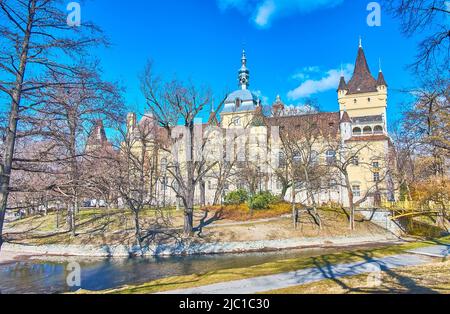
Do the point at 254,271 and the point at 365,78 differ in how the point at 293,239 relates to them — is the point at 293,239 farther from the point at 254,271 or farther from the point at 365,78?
the point at 365,78

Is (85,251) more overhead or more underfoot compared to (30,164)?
more underfoot

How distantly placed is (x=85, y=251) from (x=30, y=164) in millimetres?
19619

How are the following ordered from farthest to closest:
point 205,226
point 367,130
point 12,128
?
point 367,130, point 205,226, point 12,128

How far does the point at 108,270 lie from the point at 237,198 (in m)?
21.1

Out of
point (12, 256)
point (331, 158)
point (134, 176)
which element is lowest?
point (12, 256)

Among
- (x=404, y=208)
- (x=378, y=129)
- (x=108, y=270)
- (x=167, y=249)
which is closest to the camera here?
(x=108, y=270)

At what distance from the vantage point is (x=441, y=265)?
10805 millimetres

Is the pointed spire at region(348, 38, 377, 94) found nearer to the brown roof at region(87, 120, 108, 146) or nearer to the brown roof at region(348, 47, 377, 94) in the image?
the brown roof at region(348, 47, 377, 94)

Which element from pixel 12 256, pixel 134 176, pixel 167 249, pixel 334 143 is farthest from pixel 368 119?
pixel 12 256

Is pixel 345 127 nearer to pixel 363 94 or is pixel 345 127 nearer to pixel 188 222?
pixel 363 94

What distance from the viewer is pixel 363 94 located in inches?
2217

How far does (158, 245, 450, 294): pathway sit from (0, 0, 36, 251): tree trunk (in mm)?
4821

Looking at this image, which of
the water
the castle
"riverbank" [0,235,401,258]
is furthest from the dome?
the water
